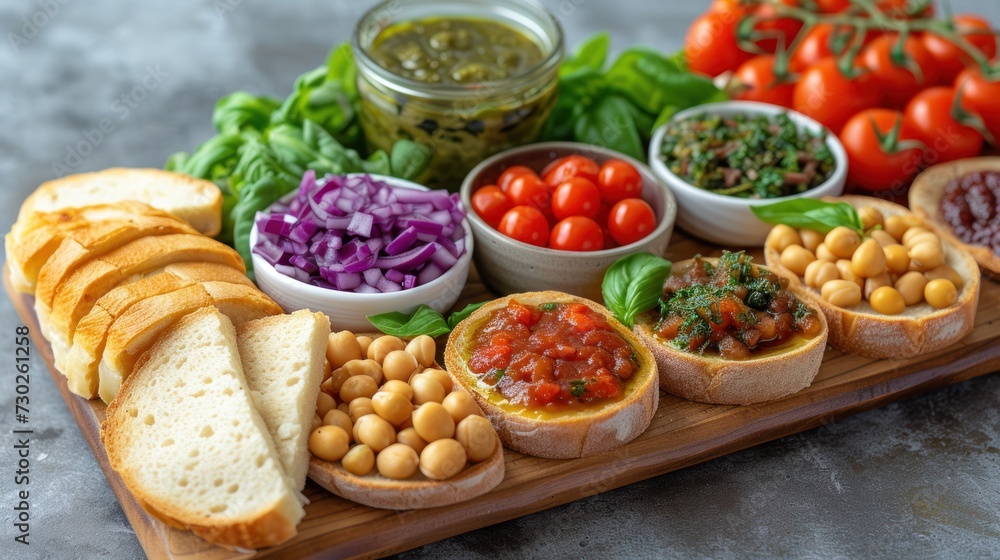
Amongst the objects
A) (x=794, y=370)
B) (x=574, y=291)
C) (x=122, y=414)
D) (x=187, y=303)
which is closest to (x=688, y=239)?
(x=574, y=291)

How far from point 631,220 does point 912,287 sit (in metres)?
1.21

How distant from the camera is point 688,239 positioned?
4.84 m

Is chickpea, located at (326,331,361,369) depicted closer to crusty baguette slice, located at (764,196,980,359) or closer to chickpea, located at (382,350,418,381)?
chickpea, located at (382,350,418,381)

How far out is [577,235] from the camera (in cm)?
417

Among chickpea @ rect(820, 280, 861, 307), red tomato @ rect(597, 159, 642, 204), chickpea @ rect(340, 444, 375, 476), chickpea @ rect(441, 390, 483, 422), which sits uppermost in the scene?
red tomato @ rect(597, 159, 642, 204)

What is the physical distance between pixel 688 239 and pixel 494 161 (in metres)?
1.06

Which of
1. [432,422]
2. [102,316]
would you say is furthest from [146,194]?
[432,422]

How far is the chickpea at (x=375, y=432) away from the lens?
131 inches

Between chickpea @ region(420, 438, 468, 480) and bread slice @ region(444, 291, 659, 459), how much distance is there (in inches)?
11.1

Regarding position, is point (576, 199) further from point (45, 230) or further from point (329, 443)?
point (45, 230)

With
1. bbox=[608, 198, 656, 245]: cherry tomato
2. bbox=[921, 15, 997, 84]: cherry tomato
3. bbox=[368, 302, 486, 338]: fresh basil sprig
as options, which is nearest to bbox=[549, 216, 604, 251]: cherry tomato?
bbox=[608, 198, 656, 245]: cherry tomato

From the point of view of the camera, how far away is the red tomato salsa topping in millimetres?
3527

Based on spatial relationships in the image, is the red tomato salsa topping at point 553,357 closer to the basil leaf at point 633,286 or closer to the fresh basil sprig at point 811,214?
the basil leaf at point 633,286

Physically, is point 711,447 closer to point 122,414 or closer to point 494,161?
point 494,161
